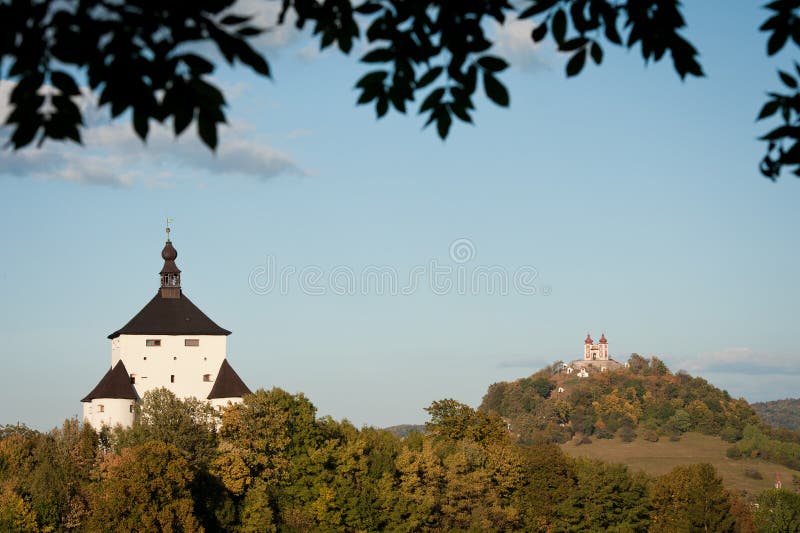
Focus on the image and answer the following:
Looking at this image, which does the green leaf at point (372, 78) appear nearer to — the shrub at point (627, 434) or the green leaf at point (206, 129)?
the green leaf at point (206, 129)

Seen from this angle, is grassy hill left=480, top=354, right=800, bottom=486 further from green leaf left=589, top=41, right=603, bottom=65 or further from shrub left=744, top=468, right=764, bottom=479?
green leaf left=589, top=41, right=603, bottom=65

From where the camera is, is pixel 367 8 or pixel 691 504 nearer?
pixel 367 8

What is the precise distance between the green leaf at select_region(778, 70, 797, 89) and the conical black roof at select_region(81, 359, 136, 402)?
78.2m

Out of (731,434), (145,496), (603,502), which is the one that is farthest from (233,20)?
(731,434)

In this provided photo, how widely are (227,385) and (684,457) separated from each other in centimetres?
10040

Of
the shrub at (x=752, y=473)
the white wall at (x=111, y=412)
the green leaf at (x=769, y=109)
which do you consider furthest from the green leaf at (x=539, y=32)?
the shrub at (x=752, y=473)

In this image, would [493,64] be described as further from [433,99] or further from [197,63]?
[197,63]

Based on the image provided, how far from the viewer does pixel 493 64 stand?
9508 millimetres

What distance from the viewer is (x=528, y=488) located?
267 ft

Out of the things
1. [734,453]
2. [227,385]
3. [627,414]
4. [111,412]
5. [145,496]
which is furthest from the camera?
[627,414]

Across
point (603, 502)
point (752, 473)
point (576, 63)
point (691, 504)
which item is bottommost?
point (691, 504)

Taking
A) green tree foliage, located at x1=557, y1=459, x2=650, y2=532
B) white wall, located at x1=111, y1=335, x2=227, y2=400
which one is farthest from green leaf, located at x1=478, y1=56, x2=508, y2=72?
white wall, located at x1=111, y1=335, x2=227, y2=400

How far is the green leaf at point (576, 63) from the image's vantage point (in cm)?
996

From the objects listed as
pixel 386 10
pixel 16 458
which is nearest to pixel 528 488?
pixel 16 458
